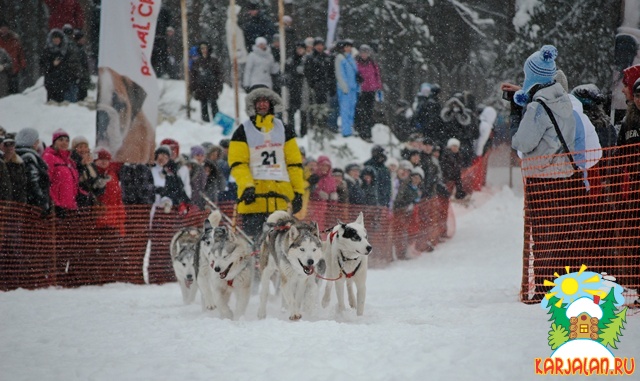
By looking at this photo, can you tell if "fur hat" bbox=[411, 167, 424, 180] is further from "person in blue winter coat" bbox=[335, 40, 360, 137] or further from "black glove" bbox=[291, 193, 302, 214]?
"black glove" bbox=[291, 193, 302, 214]

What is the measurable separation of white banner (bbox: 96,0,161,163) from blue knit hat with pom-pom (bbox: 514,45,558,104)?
5.75 meters

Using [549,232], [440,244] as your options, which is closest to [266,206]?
[549,232]

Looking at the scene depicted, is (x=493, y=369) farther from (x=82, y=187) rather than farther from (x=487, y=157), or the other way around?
(x=487, y=157)

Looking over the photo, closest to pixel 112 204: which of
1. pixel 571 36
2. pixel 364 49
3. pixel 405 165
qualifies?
pixel 405 165

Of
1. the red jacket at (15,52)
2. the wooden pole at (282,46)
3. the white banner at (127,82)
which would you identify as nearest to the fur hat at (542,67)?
the white banner at (127,82)

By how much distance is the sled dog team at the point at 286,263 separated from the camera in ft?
19.3

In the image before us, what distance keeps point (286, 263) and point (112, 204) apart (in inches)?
168

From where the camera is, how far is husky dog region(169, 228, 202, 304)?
7203mm

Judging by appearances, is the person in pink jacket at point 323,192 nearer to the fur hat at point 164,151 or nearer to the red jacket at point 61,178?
the fur hat at point 164,151

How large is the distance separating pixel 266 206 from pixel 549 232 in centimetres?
230

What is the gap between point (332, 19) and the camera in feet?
47.8

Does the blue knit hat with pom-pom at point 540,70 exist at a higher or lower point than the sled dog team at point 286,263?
higher

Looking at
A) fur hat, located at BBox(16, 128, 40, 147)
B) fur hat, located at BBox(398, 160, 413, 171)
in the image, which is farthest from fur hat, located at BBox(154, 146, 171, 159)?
fur hat, located at BBox(398, 160, 413, 171)

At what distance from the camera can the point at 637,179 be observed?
18.7 ft
